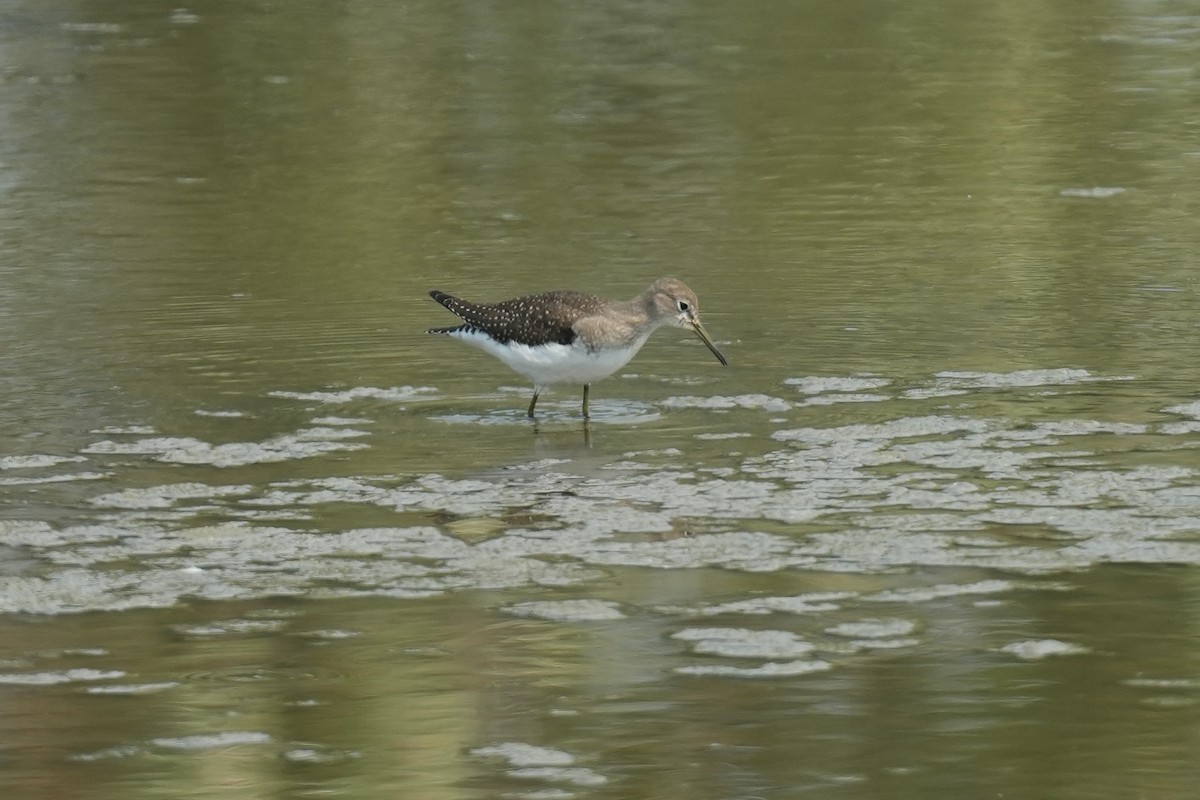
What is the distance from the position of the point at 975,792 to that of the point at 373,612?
2740 mm

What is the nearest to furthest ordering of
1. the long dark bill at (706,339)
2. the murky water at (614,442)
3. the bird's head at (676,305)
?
1. the murky water at (614,442)
2. the bird's head at (676,305)
3. the long dark bill at (706,339)

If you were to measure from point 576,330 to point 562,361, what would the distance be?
7.8 inches

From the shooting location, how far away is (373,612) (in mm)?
8328

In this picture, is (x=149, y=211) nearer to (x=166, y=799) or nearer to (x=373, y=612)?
(x=373, y=612)

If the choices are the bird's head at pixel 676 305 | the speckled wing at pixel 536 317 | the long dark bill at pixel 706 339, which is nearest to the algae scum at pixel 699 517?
the long dark bill at pixel 706 339

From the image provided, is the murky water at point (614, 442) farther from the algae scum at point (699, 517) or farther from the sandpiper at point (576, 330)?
the sandpiper at point (576, 330)

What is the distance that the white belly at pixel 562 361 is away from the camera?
11.6 m

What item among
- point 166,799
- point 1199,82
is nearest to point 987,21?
point 1199,82

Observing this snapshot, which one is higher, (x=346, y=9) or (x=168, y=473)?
(x=346, y=9)

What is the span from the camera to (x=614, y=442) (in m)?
11.1

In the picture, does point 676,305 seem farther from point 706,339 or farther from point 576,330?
point 576,330

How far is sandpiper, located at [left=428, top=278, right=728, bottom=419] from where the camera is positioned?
38.1ft

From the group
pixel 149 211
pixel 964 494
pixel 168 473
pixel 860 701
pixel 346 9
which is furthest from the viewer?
pixel 346 9

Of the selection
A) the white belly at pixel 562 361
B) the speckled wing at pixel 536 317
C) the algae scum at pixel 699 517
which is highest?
the speckled wing at pixel 536 317
